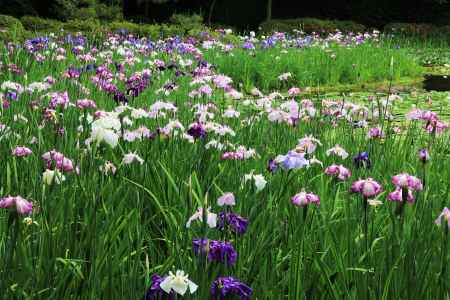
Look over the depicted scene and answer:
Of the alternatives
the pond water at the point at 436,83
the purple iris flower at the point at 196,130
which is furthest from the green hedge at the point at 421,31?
the purple iris flower at the point at 196,130

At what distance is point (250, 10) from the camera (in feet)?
95.1

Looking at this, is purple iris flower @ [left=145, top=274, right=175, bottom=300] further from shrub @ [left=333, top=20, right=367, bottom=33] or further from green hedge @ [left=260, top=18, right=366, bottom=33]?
shrub @ [left=333, top=20, right=367, bottom=33]

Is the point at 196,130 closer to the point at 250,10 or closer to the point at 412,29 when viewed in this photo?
the point at 412,29

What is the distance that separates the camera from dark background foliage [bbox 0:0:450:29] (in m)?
22.4

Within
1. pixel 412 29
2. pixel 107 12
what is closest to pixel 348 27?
pixel 412 29

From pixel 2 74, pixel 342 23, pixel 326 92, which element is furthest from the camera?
pixel 342 23

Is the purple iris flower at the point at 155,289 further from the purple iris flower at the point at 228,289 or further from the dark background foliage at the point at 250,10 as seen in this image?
the dark background foliage at the point at 250,10

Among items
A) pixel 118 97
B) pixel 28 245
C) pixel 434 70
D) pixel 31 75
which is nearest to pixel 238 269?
pixel 28 245

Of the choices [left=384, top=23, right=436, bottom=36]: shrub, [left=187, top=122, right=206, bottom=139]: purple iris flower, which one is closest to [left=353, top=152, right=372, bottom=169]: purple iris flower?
[left=187, top=122, right=206, bottom=139]: purple iris flower

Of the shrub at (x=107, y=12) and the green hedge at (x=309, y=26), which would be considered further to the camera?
the shrub at (x=107, y=12)

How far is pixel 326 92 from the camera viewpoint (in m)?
8.76

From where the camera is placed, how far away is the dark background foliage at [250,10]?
22422mm

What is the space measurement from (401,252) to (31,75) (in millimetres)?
4151

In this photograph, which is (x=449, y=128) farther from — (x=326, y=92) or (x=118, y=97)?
(x=326, y=92)
